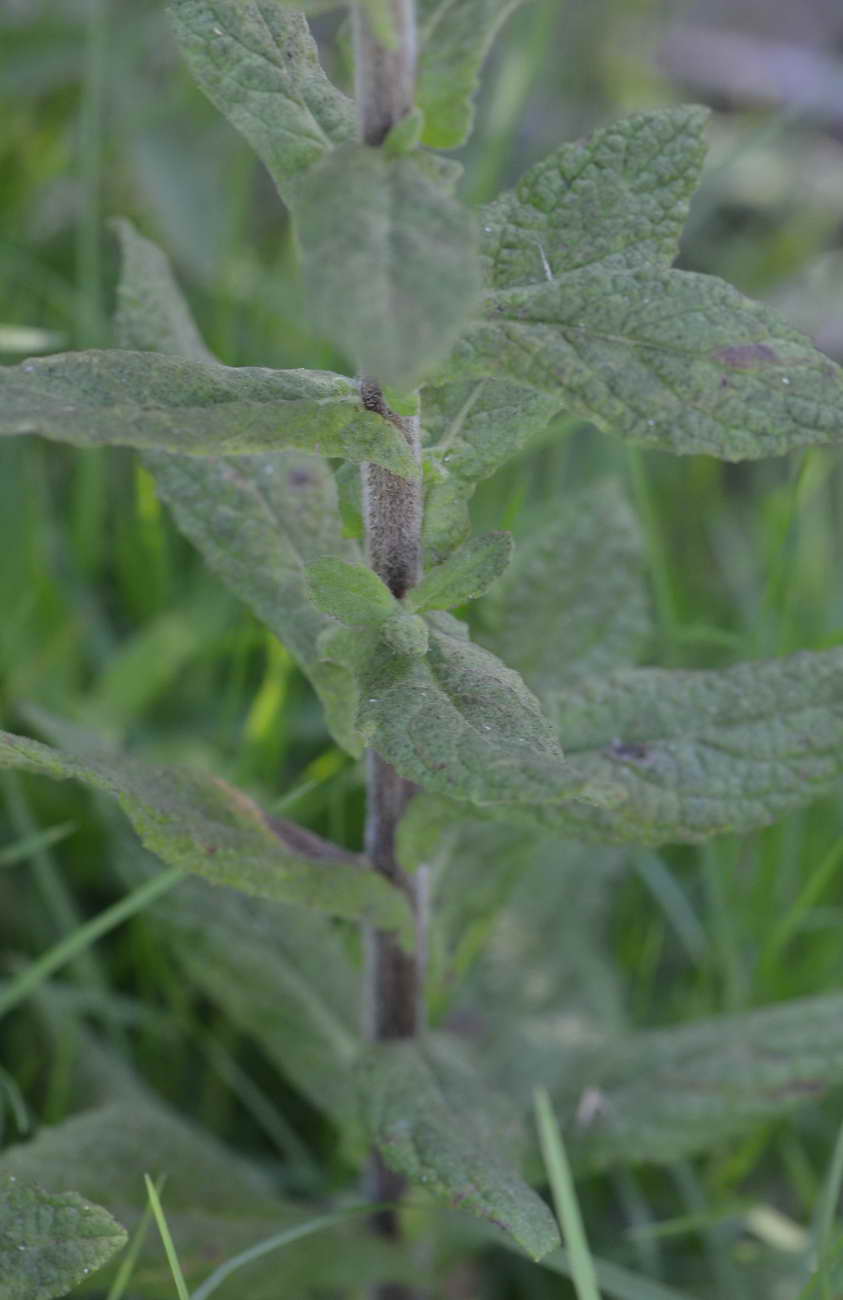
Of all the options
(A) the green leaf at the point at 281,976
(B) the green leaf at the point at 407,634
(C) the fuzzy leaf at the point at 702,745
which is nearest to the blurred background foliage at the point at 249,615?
(A) the green leaf at the point at 281,976

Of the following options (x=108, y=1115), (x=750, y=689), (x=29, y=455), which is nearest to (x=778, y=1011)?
(x=750, y=689)

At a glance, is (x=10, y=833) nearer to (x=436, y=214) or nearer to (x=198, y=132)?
(x=436, y=214)

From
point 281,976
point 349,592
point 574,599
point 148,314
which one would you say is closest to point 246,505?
point 148,314

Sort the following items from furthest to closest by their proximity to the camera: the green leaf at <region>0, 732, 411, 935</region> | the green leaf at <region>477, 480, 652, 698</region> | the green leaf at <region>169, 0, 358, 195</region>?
the green leaf at <region>477, 480, 652, 698</region> → the green leaf at <region>0, 732, 411, 935</region> → the green leaf at <region>169, 0, 358, 195</region>

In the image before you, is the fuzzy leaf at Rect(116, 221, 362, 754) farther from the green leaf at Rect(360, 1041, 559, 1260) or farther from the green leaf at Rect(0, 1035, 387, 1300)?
the green leaf at Rect(0, 1035, 387, 1300)

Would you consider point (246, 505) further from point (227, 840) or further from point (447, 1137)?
point (447, 1137)

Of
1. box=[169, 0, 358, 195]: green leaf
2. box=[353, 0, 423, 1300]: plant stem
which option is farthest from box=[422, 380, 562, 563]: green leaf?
box=[169, 0, 358, 195]: green leaf
